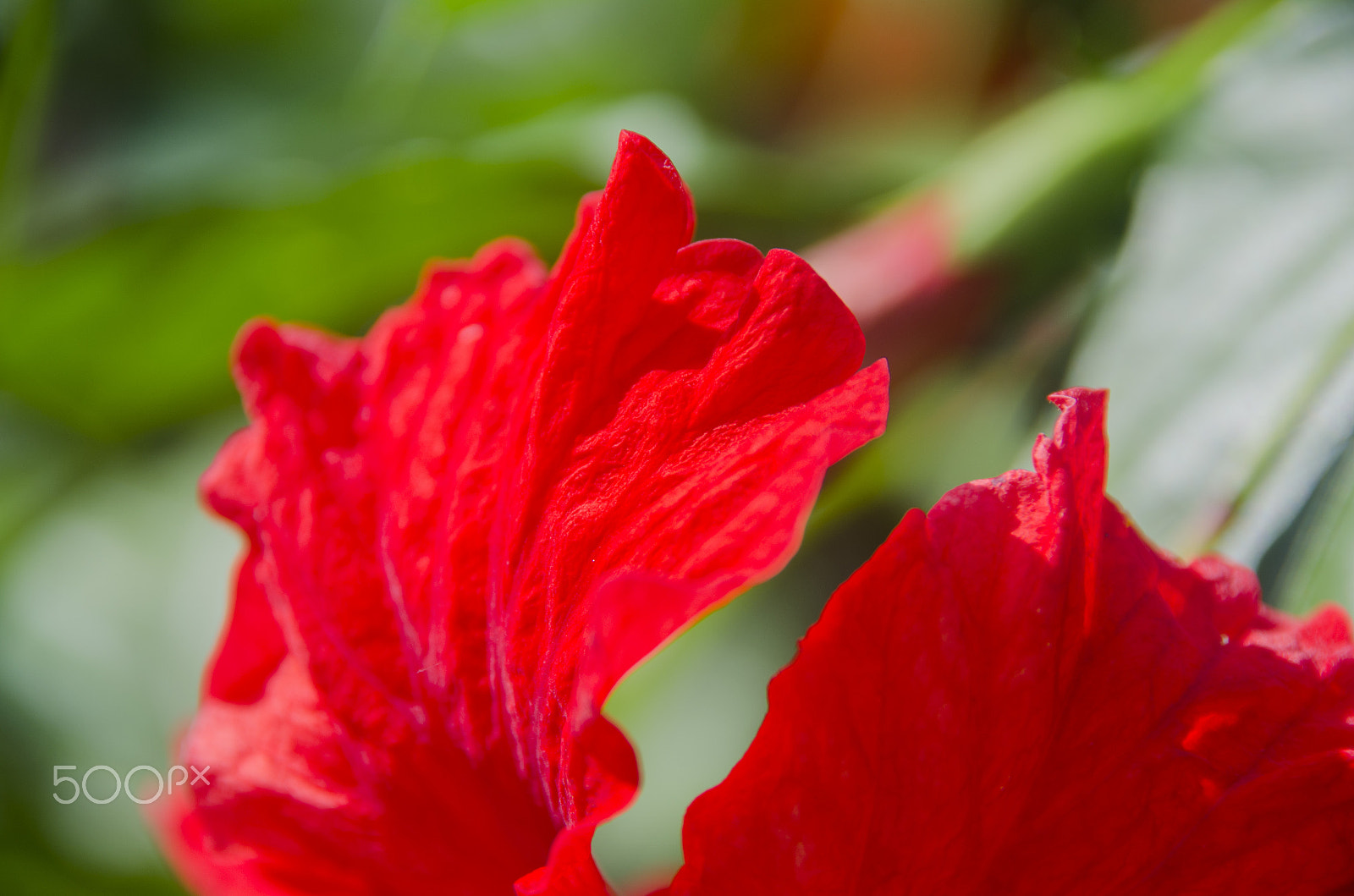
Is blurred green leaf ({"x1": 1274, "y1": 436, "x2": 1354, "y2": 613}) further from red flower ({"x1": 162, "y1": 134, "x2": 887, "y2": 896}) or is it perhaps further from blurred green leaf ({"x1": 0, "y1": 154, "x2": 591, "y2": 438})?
blurred green leaf ({"x1": 0, "y1": 154, "x2": 591, "y2": 438})

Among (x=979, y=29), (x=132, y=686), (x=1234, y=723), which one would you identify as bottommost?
(x=1234, y=723)

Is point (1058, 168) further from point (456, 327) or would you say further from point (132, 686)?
point (132, 686)

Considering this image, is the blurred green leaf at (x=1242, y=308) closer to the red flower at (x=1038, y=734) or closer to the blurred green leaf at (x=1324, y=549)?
the blurred green leaf at (x=1324, y=549)

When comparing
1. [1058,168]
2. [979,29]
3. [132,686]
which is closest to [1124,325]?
[1058,168]

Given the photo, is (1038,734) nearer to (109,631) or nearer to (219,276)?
(219,276)

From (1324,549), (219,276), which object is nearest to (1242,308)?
(1324,549)

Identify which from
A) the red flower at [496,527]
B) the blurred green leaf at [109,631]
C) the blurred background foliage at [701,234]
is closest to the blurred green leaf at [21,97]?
the blurred background foliage at [701,234]
